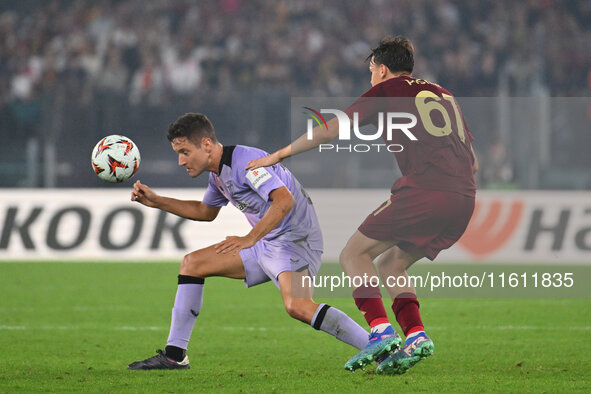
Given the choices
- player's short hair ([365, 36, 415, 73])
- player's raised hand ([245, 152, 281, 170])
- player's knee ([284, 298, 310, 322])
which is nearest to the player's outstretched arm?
player's raised hand ([245, 152, 281, 170])

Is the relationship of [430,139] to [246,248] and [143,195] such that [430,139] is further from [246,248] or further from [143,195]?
[143,195]

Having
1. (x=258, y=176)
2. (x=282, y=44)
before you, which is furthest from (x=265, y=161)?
(x=282, y=44)

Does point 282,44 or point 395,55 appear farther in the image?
point 282,44

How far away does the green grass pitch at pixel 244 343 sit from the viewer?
17.9ft

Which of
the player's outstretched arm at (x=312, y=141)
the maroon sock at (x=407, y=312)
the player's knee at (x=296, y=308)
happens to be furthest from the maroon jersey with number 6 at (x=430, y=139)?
the player's knee at (x=296, y=308)

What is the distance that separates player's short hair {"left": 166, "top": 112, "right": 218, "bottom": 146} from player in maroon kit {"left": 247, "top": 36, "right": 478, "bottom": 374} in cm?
55

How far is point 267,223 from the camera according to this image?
542 centimetres

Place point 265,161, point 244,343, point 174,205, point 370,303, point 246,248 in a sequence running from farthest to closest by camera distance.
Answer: point 244,343, point 174,205, point 246,248, point 370,303, point 265,161

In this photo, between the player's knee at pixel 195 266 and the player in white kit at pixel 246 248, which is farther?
the player's knee at pixel 195 266

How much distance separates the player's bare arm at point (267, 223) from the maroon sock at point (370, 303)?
617 mm

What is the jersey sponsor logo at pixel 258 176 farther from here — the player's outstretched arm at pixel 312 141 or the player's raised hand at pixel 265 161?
the player's outstretched arm at pixel 312 141

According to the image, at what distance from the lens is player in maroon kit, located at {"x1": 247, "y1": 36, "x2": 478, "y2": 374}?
213 inches

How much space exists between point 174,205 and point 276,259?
76 cm

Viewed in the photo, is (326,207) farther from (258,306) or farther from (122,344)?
(122,344)
